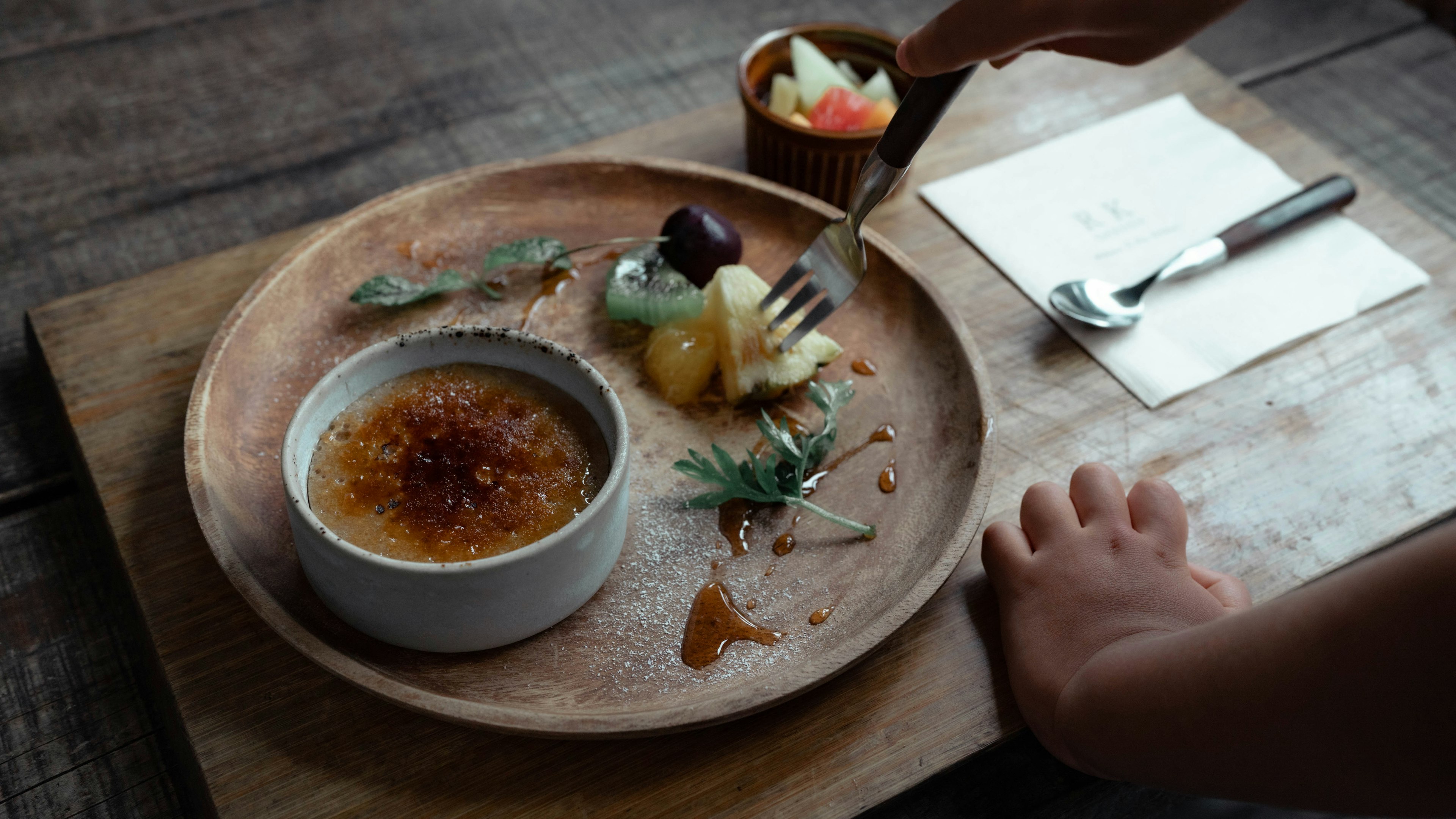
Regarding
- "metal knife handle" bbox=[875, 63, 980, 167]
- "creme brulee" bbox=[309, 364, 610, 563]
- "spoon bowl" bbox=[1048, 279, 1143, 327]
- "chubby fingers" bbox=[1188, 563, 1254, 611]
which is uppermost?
"metal knife handle" bbox=[875, 63, 980, 167]

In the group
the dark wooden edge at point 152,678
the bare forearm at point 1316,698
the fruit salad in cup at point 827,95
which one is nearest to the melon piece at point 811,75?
the fruit salad in cup at point 827,95

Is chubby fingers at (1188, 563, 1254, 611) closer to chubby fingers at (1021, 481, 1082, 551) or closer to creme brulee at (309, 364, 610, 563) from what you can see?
chubby fingers at (1021, 481, 1082, 551)

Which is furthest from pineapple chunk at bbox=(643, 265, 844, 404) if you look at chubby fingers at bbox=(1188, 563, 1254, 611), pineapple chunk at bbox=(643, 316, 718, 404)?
chubby fingers at bbox=(1188, 563, 1254, 611)

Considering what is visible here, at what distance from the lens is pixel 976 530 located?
3.87 feet

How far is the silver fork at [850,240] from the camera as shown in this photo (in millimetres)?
1173

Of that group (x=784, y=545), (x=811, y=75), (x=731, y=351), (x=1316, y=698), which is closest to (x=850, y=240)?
(x=731, y=351)

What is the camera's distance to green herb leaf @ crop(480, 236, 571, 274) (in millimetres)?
1472

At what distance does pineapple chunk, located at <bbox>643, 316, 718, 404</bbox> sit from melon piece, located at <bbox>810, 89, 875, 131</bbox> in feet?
1.61

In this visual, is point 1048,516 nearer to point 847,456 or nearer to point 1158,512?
point 1158,512

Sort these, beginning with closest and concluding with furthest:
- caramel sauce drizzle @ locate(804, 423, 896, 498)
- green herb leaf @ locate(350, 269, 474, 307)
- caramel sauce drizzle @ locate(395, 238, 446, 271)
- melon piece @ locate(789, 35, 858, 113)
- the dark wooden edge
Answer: the dark wooden edge < caramel sauce drizzle @ locate(804, 423, 896, 498) < green herb leaf @ locate(350, 269, 474, 307) < caramel sauce drizzle @ locate(395, 238, 446, 271) < melon piece @ locate(789, 35, 858, 113)

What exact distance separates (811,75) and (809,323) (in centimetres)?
61

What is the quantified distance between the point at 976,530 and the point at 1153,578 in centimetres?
20

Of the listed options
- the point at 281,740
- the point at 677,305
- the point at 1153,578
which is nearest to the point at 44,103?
the point at 677,305

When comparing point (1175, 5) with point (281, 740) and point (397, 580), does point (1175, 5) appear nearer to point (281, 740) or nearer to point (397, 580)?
point (397, 580)
